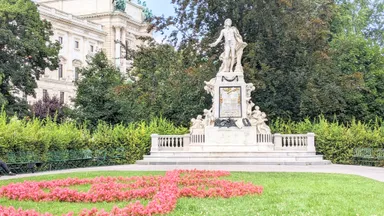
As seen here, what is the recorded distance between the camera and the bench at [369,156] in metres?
21.8

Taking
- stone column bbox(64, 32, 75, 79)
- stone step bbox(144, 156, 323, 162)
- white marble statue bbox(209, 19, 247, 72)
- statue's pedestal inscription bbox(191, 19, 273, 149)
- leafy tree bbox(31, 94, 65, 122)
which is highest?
stone column bbox(64, 32, 75, 79)

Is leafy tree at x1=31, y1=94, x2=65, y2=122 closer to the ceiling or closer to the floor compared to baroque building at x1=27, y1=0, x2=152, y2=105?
closer to the floor

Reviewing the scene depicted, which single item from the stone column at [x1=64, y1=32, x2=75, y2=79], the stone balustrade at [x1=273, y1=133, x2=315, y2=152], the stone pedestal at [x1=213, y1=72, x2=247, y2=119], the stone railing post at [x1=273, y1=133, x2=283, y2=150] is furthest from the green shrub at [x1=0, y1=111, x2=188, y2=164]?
the stone column at [x1=64, y1=32, x2=75, y2=79]

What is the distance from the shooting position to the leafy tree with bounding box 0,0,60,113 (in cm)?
3691

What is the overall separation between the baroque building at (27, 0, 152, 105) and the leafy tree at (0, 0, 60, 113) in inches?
1169

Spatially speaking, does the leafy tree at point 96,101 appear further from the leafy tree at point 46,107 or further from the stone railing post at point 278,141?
the leafy tree at point 46,107

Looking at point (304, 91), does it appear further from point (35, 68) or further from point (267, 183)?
point (35, 68)

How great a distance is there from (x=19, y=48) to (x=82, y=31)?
138 feet

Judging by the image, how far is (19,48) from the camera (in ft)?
121

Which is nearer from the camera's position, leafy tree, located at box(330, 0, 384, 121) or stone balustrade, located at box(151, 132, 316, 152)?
stone balustrade, located at box(151, 132, 316, 152)

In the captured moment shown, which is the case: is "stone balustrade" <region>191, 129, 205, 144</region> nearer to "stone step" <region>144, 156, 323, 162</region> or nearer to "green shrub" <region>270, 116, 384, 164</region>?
"stone step" <region>144, 156, 323, 162</region>

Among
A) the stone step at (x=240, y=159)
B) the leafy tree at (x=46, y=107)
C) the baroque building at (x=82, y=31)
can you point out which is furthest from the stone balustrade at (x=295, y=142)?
the baroque building at (x=82, y=31)

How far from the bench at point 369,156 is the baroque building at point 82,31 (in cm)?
5002

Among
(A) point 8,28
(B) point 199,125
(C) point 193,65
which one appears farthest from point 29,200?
(A) point 8,28
